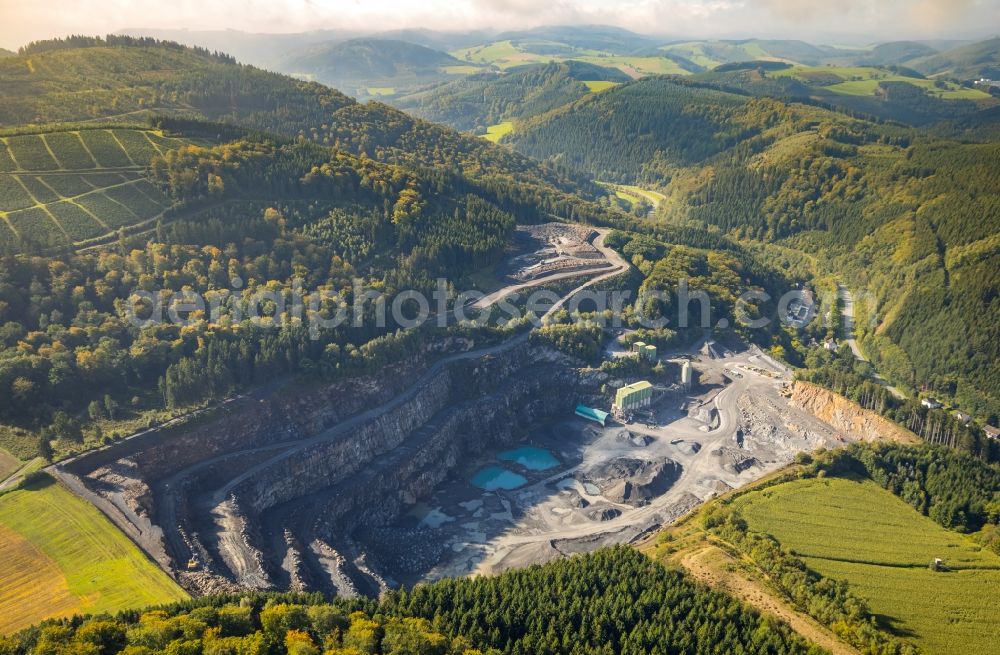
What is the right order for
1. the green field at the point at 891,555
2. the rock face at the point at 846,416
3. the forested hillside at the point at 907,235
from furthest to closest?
the forested hillside at the point at 907,235 → the rock face at the point at 846,416 → the green field at the point at 891,555

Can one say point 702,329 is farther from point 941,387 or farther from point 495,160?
point 495,160

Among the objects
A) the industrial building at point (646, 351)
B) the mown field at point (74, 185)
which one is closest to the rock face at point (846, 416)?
the industrial building at point (646, 351)

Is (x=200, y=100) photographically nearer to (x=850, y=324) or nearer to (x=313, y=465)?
(x=313, y=465)

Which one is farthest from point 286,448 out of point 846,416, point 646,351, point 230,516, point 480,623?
point 846,416

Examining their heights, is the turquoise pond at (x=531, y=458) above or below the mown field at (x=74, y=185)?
below

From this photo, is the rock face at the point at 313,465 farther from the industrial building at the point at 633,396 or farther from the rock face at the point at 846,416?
the rock face at the point at 846,416
